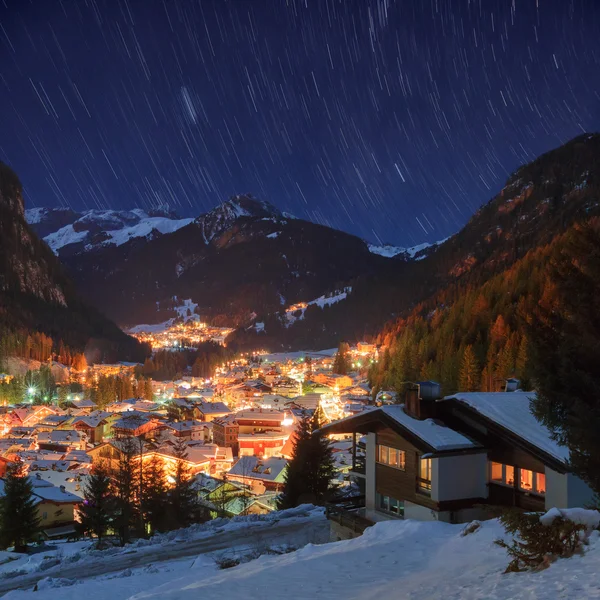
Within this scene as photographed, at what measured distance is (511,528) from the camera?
7.56 meters

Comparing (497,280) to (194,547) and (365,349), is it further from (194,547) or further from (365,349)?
(365,349)

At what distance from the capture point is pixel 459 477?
42.7 ft

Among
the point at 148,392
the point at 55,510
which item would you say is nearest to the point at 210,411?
the point at 148,392

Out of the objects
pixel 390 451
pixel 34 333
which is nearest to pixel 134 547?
pixel 390 451

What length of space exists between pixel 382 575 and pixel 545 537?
3100 millimetres

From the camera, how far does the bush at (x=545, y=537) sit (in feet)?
24.7

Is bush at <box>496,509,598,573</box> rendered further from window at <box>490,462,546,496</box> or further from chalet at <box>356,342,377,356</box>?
chalet at <box>356,342,377,356</box>

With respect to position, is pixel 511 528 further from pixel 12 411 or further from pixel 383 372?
pixel 12 411

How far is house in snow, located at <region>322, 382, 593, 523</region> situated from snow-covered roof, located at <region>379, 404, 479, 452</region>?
→ 0.02 metres

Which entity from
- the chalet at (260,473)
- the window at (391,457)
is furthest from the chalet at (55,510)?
the window at (391,457)

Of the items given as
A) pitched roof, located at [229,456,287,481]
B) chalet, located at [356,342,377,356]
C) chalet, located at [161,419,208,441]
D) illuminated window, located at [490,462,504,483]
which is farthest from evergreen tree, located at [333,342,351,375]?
illuminated window, located at [490,462,504,483]

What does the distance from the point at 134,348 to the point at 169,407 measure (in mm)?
91346

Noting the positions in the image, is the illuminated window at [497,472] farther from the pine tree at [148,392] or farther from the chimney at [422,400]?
the pine tree at [148,392]

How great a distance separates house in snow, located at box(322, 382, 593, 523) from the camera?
467 inches
